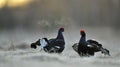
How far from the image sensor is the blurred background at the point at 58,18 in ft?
25.7

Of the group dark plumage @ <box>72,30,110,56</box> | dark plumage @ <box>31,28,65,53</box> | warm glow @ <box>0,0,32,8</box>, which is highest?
warm glow @ <box>0,0,32,8</box>

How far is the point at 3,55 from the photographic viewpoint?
21.1 feet

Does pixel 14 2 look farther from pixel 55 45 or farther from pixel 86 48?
pixel 86 48

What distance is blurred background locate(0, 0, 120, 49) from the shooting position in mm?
7840

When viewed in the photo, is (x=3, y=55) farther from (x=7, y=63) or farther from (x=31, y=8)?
(x=31, y=8)

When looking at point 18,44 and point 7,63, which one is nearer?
point 7,63

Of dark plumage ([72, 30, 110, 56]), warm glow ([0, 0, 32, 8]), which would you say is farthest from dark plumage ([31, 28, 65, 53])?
warm glow ([0, 0, 32, 8])

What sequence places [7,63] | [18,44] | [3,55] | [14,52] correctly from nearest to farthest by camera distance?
1. [7,63]
2. [3,55]
3. [14,52]
4. [18,44]

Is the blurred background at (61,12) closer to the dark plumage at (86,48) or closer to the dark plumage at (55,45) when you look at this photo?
the dark plumage at (55,45)

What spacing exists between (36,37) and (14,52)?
A: 3.21ft

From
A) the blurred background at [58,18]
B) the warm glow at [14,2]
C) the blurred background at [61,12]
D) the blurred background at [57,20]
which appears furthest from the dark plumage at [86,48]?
the warm glow at [14,2]

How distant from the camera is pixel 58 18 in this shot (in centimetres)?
786

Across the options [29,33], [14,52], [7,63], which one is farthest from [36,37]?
[7,63]

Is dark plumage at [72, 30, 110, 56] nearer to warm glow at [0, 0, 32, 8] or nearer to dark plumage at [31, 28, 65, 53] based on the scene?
dark plumage at [31, 28, 65, 53]
